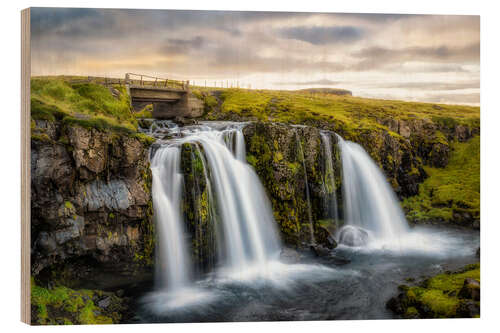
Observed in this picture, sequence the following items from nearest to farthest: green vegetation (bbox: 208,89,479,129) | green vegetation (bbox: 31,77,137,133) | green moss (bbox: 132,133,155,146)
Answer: green vegetation (bbox: 31,77,137,133)
green moss (bbox: 132,133,155,146)
green vegetation (bbox: 208,89,479,129)

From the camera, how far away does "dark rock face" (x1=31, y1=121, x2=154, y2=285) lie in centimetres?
727

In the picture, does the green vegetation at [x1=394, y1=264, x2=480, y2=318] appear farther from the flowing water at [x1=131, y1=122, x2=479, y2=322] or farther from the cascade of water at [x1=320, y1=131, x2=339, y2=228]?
the cascade of water at [x1=320, y1=131, x2=339, y2=228]

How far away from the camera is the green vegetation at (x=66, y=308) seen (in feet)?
23.4

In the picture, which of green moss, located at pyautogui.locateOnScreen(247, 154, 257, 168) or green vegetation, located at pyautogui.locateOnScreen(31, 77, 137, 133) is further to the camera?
green moss, located at pyautogui.locateOnScreen(247, 154, 257, 168)

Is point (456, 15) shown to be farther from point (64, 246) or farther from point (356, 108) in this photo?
point (64, 246)

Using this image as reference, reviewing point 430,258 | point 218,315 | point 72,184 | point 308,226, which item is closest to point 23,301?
point 72,184

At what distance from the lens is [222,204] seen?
8938 mm

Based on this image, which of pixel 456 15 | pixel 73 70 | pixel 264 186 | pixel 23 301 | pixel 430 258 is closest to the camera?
pixel 23 301

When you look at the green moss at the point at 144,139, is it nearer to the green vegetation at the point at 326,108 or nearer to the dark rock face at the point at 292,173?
the green vegetation at the point at 326,108

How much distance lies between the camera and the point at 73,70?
25.6 ft

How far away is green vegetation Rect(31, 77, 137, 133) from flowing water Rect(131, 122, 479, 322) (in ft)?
3.91

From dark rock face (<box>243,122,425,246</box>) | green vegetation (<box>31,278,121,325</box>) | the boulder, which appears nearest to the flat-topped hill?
dark rock face (<box>243,122,425,246</box>)

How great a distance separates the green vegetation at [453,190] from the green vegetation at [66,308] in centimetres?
794

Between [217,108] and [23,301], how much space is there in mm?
6022
